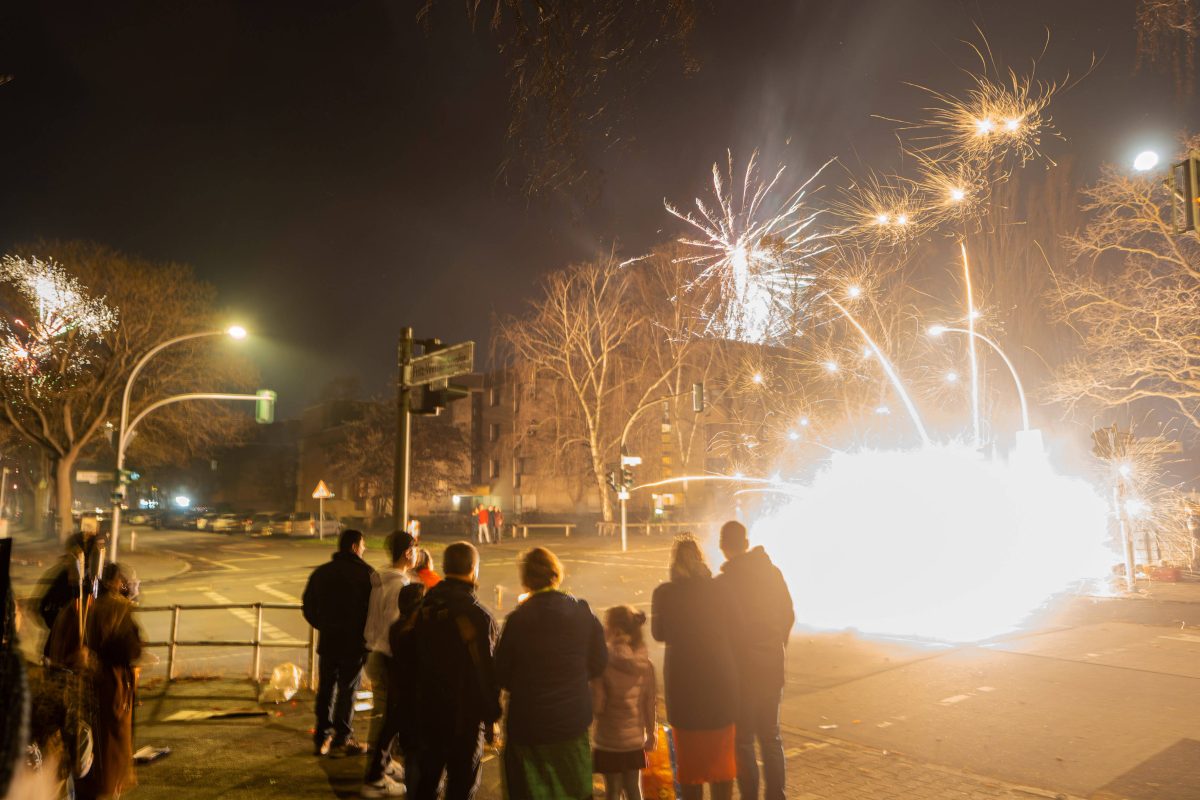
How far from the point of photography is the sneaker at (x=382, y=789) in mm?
5324

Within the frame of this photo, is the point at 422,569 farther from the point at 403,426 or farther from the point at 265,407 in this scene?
the point at 265,407

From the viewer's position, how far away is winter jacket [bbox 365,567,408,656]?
5848 millimetres

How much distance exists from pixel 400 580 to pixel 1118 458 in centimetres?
1947

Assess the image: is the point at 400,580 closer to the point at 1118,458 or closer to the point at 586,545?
the point at 1118,458

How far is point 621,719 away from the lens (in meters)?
4.48

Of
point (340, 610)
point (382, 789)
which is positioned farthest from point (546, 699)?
point (340, 610)

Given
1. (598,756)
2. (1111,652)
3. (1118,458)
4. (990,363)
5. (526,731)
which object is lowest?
(1111,652)

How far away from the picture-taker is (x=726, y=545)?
17.8 ft

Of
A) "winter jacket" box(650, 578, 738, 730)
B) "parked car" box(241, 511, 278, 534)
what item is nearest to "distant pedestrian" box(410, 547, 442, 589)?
"winter jacket" box(650, 578, 738, 730)

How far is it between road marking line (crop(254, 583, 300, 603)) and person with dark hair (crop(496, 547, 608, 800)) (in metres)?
14.7

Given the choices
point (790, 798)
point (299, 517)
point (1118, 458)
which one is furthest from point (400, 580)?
point (299, 517)

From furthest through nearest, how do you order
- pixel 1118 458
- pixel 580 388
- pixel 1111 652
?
pixel 580 388 → pixel 1118 458 → pixel 1111 652

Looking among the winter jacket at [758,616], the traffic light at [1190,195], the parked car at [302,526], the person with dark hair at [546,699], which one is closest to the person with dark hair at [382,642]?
the person with dark hair at [546,699]

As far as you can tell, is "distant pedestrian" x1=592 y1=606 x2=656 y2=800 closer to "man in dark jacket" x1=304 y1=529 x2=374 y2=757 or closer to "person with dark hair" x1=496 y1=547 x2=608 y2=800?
"person with dark hair" x1=496 y1=547 x2=608 y2=800
